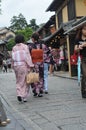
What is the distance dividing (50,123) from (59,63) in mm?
23247

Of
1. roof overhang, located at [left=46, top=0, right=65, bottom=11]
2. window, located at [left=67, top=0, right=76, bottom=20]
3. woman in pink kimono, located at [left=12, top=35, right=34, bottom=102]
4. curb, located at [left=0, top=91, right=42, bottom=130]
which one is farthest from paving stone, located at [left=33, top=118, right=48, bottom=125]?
roof overhang, located at [left=46, top=0, right=65, bottom=11]

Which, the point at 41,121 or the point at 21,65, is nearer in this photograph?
the point at 41,121

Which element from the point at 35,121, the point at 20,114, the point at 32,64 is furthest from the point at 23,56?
the point at 35,121

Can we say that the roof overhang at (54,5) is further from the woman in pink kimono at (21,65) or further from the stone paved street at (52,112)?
the woman in pink kimono at (21,65)

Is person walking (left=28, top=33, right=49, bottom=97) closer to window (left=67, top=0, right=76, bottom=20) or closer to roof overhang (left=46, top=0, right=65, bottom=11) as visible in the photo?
window (left=67, top=0, right=76, bottom=20)

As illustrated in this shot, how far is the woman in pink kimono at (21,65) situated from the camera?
11180 mm

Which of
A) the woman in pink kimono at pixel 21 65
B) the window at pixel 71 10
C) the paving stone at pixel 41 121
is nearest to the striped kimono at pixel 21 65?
the woman in pink kimono at pixel 21 65

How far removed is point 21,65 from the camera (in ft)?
37.0

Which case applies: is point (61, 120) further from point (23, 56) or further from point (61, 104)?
point (23, 56)

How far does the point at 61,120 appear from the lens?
795cm

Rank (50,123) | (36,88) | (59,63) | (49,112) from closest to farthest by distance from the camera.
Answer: (50,123) < (49,112) < (36,88) < (59,63)

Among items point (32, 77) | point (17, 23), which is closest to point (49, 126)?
point (32, 77)

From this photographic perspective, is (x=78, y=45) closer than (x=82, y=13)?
Yes

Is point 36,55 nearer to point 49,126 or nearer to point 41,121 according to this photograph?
point 41,121
